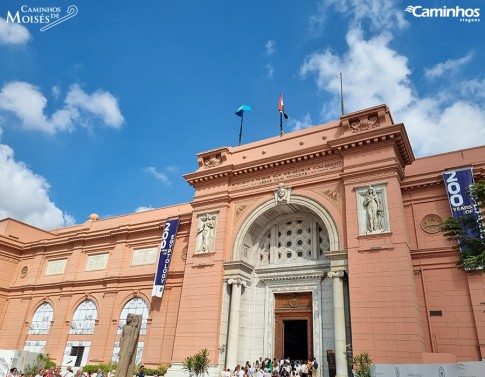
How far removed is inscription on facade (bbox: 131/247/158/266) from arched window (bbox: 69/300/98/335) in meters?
3.88

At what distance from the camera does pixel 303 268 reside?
18484mm

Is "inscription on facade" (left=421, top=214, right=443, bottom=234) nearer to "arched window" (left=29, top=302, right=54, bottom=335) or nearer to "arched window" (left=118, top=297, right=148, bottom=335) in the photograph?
"arched window" (left=118, top=297, right=148, bottom=335)

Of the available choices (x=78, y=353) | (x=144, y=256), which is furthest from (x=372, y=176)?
(x=78, y=353)

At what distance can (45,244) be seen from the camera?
2908 cm

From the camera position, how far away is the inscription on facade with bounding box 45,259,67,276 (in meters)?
27.8

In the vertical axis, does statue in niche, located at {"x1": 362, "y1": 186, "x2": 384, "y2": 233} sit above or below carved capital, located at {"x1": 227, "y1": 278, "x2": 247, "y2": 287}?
above

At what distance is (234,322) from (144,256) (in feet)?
29.9

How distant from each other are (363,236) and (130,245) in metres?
15.6

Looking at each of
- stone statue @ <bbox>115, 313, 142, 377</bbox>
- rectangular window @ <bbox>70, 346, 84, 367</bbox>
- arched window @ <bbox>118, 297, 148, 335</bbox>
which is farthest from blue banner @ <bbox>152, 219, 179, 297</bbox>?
stone statue @ <bbox>115, 313, 142, 377</bbox>

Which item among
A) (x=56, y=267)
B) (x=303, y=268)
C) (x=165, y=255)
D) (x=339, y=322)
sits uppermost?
(x=56, y=267)

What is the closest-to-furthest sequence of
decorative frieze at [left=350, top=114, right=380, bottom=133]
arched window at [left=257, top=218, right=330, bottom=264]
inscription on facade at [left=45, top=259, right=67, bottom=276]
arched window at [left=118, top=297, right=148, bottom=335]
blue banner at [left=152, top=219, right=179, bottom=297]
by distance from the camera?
decorative frieze at [left=350, top=114, right=380, bottom=133] < arched window at [left=257, top=218, right=330, bottom=264] < blue banner at [left=152, top=219, right=179, bottom=297] < arched window at [left=118, top=297, right=148, bottom=335] < inscription on facade at [left=45, top=259, right=67, bottom=276]

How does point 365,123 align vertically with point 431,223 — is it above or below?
above

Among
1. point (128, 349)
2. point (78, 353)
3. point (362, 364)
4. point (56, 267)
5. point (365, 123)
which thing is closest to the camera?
point (128, 349)

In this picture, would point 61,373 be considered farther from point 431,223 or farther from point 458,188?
point 458,188
